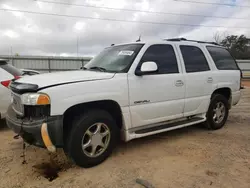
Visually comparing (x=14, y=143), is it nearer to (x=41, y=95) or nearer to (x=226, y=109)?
(x=41, y=95)

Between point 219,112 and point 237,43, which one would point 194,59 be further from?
point 237,43

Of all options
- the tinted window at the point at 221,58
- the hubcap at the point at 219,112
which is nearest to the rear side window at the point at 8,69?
the tinted window at the point at 221,58

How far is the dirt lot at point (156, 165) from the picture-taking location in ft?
9.55

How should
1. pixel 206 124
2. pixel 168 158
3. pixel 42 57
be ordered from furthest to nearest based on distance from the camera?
pixel 42 57
pixel 206 124
pixel 168 158

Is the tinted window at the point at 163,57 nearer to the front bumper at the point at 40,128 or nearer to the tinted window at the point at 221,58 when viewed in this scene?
the tinted window at the point at 221,58

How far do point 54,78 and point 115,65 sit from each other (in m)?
1.08

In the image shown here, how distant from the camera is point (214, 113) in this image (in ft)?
A: 17.0

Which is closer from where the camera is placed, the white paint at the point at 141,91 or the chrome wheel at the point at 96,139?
the white paint at the point at 141,91

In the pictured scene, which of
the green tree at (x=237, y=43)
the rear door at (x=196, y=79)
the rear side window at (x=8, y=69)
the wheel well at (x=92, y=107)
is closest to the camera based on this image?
the wheel well at (x=92, y=107)

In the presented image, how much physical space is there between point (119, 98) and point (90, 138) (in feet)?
2.40

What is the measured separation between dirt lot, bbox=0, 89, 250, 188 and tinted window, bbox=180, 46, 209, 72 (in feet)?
4.76

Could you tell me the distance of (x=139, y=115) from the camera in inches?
146

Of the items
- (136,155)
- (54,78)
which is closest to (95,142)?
(136,155)

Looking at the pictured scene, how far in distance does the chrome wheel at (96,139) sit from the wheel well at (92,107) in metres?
0.27
